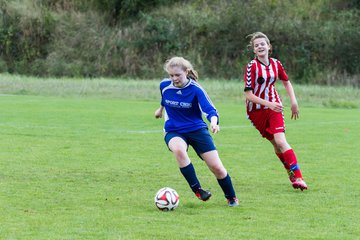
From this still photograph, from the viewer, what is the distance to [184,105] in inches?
331

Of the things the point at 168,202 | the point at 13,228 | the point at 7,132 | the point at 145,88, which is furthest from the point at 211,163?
the point at 145,88

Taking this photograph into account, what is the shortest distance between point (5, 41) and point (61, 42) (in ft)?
9.76

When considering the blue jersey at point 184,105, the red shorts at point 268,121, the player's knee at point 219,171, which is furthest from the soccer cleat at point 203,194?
the red shorts at point 268,121

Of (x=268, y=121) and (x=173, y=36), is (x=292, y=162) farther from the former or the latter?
(x=173, y=36)

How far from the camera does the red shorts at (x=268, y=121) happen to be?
383 inches

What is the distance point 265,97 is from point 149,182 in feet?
5.71

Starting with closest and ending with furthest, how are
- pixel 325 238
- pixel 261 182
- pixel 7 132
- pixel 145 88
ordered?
pixel 325 238, pixel 261 182, pixel 7 132, pixel 145 88

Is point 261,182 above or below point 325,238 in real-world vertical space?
below

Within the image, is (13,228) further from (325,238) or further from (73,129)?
(73,129)

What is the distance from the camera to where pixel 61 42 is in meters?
42.2

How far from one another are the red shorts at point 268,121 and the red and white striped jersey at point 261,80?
8cm

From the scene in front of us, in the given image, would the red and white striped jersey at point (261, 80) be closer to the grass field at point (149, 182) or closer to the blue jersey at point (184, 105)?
the grass field at point (149, 182)

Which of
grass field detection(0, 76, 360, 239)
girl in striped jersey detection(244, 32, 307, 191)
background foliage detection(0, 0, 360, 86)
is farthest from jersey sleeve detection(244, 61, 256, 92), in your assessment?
background foliage detection(0, 0, 360, 86)

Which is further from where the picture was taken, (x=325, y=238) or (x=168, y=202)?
(x=168, y=202)
